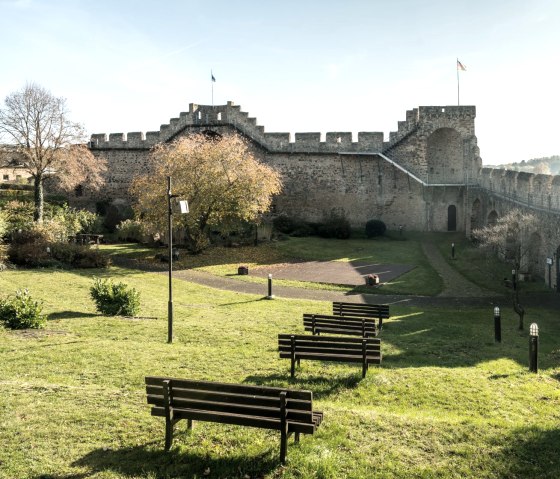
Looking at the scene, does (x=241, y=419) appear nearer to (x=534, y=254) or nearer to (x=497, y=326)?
(x=497, y=326)

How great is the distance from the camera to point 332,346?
9961 mm

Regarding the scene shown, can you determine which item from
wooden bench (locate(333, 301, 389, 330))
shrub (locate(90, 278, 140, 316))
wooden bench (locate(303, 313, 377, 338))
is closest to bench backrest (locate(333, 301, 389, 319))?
wooden bench (locate(333, 301, 389, 330))

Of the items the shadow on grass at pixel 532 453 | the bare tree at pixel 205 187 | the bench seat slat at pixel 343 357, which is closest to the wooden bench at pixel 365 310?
the bench seat slat at pixel 343 357

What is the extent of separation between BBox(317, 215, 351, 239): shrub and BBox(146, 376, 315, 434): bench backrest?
→ 30.0 m

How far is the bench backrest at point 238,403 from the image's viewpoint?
6355 mm

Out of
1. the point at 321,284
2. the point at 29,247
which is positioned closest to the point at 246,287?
the point at 321,284

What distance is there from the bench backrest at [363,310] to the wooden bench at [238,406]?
26.3ft

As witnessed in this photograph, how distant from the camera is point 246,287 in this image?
22.6 m

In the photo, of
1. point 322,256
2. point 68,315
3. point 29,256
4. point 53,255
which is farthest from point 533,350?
point 53,255

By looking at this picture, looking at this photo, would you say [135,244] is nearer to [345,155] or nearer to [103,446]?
[345,155]

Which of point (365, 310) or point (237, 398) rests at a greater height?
point (237, 398)

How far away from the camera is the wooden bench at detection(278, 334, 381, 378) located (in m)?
9.69

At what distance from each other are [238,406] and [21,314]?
8913 millimetres

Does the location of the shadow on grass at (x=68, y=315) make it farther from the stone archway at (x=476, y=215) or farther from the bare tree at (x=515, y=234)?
the stone archway at (x=476, y=215)
